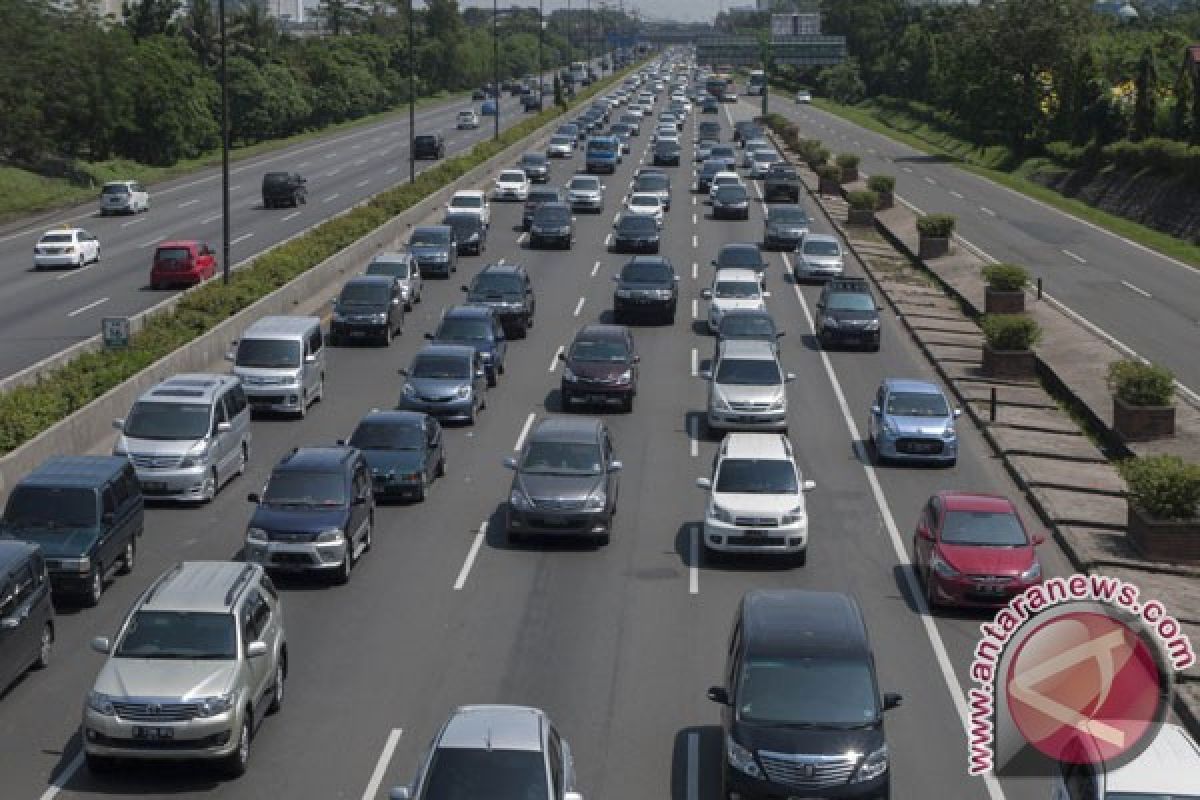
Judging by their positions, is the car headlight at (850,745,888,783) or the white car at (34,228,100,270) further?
the white car at (34,228,100,270)

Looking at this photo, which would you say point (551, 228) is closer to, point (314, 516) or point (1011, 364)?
point (1011, 364)

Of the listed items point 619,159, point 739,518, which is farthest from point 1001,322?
point 619,159

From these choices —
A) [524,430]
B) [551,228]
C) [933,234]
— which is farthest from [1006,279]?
[524,430]

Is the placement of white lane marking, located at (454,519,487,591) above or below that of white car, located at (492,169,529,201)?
below

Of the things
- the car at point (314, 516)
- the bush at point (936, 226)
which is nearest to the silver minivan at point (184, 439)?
the car at point (314, 516)

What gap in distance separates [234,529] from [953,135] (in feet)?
381

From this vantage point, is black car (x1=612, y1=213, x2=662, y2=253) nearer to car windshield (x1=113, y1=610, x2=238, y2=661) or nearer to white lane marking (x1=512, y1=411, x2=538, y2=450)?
white lane marking (x1=512, y1=411, x2=538, y2=450)

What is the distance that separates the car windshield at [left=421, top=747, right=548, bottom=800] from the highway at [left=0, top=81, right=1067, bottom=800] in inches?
115

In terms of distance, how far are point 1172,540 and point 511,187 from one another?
181 ft

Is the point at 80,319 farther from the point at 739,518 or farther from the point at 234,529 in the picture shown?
the point at 739,518

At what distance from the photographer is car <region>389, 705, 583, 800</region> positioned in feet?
49.1

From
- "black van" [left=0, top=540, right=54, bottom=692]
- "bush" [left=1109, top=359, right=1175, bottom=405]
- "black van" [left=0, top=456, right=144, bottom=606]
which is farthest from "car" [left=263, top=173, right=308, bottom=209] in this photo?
"black van" [left=0, top=540, right=54, bottom=692]

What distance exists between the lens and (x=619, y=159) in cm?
9612

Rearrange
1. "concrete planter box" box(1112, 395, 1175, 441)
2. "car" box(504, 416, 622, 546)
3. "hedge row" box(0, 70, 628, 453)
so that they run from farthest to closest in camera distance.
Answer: "concrete planter box" box(1112, 395, 1175, 441), "hedge row" box(0, 70, 628, 453), "car" box(504, 416, 622, 546)
